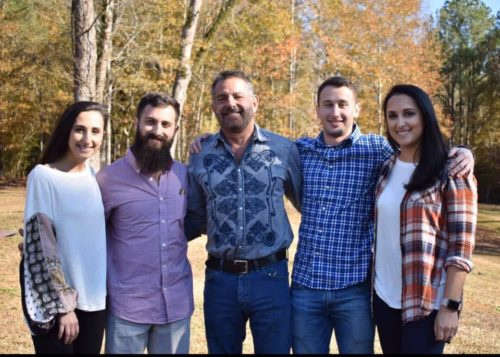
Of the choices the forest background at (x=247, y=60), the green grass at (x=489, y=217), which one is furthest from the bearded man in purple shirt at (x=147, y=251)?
the green grass at (x=489, y=217)

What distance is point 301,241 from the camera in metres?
3.73

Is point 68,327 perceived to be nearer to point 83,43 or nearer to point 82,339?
point 82,339

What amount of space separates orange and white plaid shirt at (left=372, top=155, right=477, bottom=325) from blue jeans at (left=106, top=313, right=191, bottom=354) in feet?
4.49

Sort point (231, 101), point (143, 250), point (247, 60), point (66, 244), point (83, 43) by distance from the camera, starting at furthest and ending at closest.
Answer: point (247, 60) → point (83, 43) → point (231, 101) → point (143, 250) → point (66, 244)

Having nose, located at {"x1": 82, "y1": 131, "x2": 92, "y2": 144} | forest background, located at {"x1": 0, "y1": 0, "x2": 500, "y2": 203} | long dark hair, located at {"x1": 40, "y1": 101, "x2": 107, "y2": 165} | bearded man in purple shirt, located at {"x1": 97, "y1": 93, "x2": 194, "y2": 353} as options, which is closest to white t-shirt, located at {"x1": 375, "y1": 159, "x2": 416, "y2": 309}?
bearded man in purple shirt, located at {"x1": 97, "y1": 93, "x2": 194, "y2": 353}

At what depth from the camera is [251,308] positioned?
359 centimetres

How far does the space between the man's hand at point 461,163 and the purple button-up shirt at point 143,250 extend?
1.69 metres

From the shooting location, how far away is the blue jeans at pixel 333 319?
3.53 meters

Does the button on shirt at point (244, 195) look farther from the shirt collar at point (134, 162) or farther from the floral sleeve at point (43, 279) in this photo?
the floral sleeve at point (43, 279)

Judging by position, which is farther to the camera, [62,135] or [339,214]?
[339,214]

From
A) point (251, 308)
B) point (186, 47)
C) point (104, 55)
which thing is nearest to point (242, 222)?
point (251, 308)

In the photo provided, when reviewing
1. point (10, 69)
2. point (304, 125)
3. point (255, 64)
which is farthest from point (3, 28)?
point (304, 125)

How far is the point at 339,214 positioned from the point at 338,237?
151 mm

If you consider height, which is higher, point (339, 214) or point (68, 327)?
point (339, 214)
